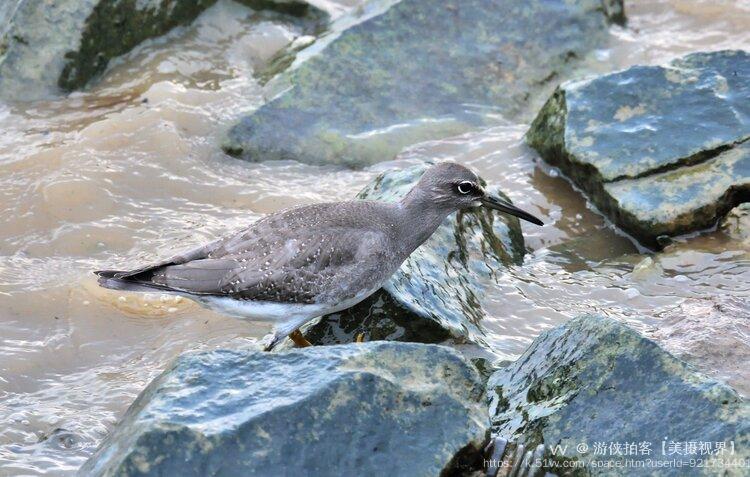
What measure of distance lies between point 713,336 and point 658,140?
251 centimetres

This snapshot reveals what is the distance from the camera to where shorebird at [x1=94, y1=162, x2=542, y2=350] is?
21.0 ft

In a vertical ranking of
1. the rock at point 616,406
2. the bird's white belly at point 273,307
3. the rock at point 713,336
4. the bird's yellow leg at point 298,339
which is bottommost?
the bird's yellow leg at point 298,339

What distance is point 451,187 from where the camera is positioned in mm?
7074

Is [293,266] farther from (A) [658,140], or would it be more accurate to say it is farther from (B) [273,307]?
(A) [658,140]

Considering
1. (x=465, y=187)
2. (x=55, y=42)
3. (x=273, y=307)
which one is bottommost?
(x=273, y=307)

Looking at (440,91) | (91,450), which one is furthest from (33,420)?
(440,91)

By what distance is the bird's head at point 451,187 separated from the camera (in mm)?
7051

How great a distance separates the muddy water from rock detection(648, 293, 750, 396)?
0.10ft

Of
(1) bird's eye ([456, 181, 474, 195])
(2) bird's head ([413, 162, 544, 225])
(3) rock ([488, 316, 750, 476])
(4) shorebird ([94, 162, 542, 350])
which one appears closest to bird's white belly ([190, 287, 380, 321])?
(4) shorebird ([94, 162, 542, 350])

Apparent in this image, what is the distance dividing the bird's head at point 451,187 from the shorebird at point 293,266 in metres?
0.24

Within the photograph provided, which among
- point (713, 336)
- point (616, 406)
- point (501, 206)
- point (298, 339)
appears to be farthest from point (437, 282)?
point (616, 406)

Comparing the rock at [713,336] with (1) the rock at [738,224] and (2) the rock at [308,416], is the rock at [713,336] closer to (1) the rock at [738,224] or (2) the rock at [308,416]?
(1) the rock at [738,224]

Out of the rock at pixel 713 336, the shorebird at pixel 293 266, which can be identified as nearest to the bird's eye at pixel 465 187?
the shorebird at pixel 293 266

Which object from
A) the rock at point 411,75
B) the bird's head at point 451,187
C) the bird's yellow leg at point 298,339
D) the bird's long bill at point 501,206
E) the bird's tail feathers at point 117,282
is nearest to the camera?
the bird's tail feathers at point 117,282
